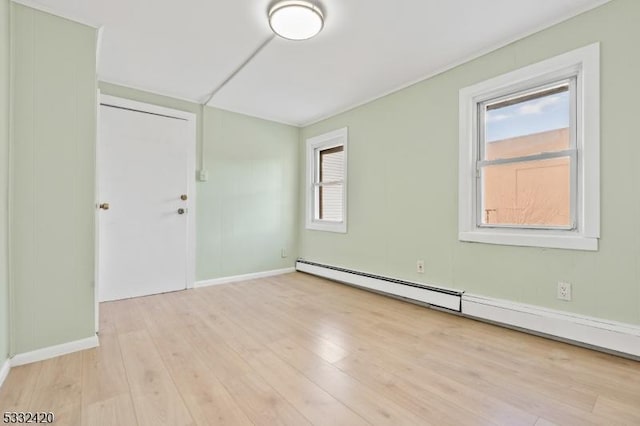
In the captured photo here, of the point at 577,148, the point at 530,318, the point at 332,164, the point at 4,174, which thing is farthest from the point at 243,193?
the point at 577,148

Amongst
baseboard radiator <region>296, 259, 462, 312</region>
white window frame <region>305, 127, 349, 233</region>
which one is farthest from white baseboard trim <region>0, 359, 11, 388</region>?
white window frame <region>305, 127, 349, 233</region>

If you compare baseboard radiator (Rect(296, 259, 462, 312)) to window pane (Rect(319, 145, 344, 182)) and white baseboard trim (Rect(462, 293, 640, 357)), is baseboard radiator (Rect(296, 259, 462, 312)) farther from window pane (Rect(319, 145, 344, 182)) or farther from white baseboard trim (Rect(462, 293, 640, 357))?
window pane (Rect(319, 145, 344, 182))

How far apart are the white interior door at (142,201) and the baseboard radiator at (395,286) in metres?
1.71

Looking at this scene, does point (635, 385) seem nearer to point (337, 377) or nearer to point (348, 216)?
point (337, 377)

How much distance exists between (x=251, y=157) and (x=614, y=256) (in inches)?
145

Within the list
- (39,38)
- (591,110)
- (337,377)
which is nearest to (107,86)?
(39,38)

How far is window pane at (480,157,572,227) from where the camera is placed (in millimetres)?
2184

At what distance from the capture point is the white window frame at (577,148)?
1.97 m

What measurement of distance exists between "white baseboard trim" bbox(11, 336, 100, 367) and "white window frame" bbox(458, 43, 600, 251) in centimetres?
294

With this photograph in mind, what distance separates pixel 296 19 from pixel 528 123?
193 centimetres

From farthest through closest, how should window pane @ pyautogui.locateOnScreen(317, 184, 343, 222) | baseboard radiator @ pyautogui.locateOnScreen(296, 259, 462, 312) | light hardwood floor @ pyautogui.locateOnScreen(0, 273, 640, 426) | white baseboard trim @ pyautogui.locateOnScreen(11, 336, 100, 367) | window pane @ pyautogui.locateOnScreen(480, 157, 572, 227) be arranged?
window pane @ pyautogui.locateOnScreen(317, 184, 343, 222) < baseboard radiator @ pyautogui.locateOnScreen(296, 259, 462, 312) < window pane @ pyautogui.locateOnScreen(480, 157, 572, 227) < white baseboard trim @ pyautogui.locateOnScreen(11, 336, 100, 367) < light hardwood floor @ pyautogui.locateOnScreen(0, 273, 640, 426)

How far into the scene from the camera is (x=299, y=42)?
7.84 ft

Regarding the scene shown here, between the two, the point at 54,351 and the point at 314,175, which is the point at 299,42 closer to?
the point at 314,175

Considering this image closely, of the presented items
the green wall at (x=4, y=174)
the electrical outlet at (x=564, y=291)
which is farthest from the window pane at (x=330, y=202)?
the green wall at (x=4, y=174)
